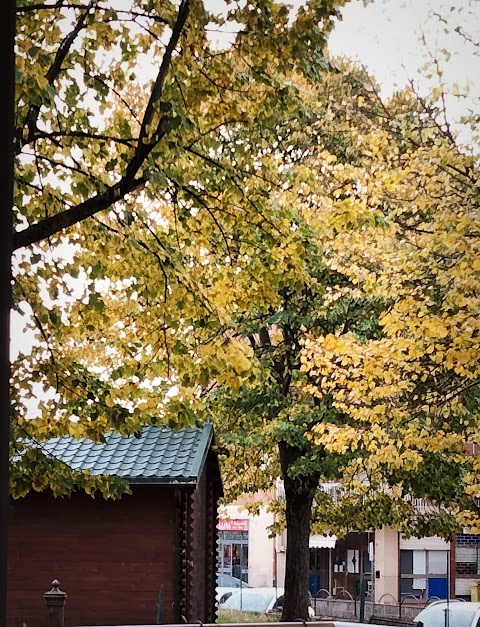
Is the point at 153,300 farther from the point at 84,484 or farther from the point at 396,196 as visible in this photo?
the point at 396,196

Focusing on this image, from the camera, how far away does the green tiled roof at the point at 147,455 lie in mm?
4949

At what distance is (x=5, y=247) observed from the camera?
129 cm

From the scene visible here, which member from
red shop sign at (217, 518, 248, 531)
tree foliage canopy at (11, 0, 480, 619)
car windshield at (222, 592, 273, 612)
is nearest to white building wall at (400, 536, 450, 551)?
car windshield at (222, 592, 273, 612)

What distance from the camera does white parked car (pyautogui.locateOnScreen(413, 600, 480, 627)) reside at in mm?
6648

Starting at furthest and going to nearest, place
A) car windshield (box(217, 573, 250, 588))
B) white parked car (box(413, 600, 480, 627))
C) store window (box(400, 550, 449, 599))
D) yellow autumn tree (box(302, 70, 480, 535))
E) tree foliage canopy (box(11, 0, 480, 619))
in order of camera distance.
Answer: car windshield (box(217, 573, 250, 588)) < store window (box(400, 550, 449, 599)) < white parked car (box(413, 600, 480, 627)) < yellow autumn tree (box(302, 70, 480, 535)) < tree foliage canopy (box(11, 0, 480, 619))

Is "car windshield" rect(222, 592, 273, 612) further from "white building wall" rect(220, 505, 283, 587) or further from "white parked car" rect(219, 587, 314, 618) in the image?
"white building wall" rect(220, 505, 283, 587)

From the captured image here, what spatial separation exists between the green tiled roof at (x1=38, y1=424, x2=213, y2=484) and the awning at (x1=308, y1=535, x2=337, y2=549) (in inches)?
147

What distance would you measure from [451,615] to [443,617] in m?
0.08

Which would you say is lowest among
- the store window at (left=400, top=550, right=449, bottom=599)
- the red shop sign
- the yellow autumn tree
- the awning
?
the store window at (left=400, top=550, right=449, bottom=599)

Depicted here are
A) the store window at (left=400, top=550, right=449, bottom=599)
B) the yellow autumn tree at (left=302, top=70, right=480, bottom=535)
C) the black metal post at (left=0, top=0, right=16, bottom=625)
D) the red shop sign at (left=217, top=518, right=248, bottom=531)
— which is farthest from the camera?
the red shop sign at (left=217, top=518, right=248, bottom=531)

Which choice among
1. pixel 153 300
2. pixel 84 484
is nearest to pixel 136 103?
pixel 153 300

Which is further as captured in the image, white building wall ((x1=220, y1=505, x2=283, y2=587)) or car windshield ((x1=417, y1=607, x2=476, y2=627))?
white building wall ((x1=220, y1=505, x2=283, y2=587))

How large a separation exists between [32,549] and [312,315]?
2.51m

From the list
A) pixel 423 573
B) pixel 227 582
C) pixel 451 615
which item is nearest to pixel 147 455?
pixel 451 615
